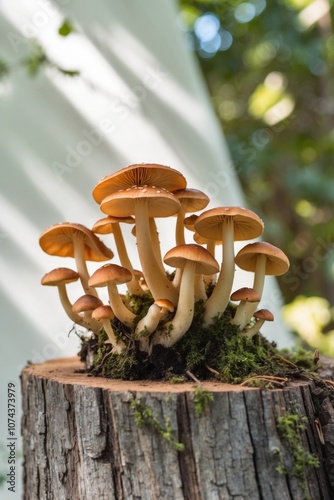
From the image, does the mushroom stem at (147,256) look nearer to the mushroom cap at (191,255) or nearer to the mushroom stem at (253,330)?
the mushroom cap at (191,255)

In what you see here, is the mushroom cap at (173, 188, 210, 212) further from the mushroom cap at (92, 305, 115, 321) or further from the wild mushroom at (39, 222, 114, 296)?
the mushroom cap at (92, 305, 115, 321)

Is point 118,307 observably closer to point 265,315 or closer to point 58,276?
point 58,276

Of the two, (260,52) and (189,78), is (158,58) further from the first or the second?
(260,52)

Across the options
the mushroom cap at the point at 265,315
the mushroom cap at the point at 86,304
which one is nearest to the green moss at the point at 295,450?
the mushroom cap at the point at 265,315

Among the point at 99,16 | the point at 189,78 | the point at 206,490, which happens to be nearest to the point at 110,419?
the point at 206,490

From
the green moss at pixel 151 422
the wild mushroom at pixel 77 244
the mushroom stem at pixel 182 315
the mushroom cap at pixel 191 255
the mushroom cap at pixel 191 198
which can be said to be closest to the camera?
the green moss at pixel 151 422

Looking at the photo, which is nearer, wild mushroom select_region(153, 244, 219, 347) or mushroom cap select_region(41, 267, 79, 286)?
wild mushroom select_region(153, 244, 219, 347)

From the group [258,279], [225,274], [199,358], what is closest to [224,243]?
[225,274]

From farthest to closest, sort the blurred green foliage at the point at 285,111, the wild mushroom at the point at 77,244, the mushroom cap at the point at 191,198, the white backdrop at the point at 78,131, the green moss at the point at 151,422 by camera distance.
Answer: the blurred green foliage at the point at 285,111 < the white backdrop at the point at 78,131 < the wild mushroom at the point at 77,244 < the mushroom cap at the point at 191,198 < the green moss at the point at 151,422

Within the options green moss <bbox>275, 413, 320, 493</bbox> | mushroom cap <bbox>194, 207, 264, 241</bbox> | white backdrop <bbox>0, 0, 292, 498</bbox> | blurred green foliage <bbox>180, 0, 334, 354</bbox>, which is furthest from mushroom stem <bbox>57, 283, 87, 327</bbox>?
blurred green foliage <bbox>180, 0, 334, 354</bbox>

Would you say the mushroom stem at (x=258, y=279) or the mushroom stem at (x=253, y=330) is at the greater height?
the mushroom stem at (x=258, y=279)
